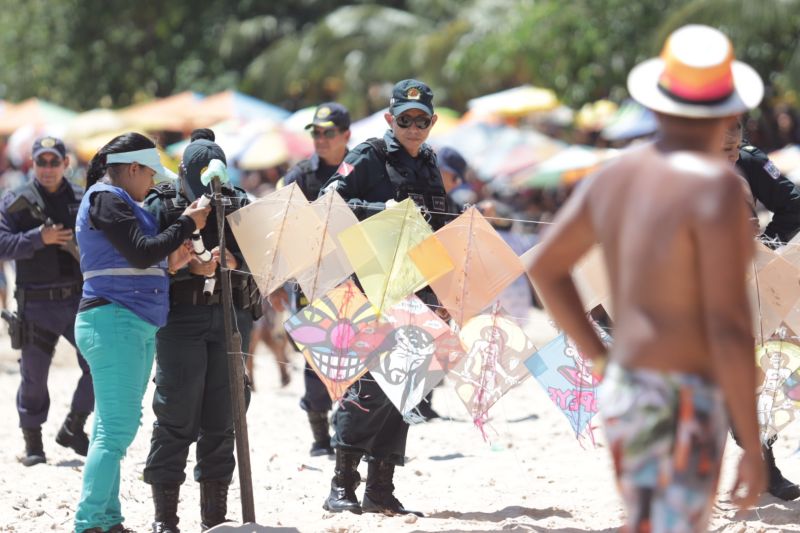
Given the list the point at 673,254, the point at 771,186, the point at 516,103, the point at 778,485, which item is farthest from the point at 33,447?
the point at 516,103

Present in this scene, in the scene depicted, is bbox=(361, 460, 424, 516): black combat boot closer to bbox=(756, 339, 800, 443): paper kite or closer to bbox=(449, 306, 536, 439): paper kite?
bbox=(449, 306, 536, 439): paper kite

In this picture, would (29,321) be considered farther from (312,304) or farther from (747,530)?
(747,530)

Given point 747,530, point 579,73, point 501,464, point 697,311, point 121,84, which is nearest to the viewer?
point 697,311

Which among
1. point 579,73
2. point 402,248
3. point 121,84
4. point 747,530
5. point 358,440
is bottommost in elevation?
point 747,530

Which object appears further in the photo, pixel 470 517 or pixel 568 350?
pixel 470 517

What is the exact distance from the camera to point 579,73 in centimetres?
2017

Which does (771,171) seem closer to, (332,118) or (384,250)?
(384,250)

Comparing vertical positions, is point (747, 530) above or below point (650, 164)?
below

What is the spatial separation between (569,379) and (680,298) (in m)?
2.52

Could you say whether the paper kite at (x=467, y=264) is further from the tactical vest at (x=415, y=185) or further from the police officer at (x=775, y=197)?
the police officer at (x=775, y=197)

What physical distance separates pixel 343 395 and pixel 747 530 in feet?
6.29

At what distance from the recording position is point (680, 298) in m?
2.94

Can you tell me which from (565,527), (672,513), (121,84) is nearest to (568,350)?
(565,527)

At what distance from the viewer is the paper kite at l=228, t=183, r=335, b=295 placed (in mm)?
5254
